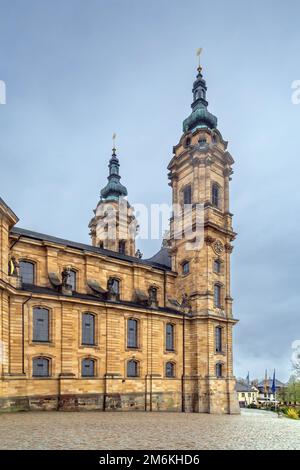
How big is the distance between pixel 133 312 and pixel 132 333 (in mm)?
1981

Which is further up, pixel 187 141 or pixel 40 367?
pixel 187 141

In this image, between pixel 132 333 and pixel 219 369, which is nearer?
pixel 132 333

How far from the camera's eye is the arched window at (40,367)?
92.1 feet

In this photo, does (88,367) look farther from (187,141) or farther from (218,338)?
(187,141)

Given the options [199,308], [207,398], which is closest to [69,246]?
[199,308]

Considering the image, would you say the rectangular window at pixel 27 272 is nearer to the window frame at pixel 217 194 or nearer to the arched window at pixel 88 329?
the arched window at pixel 88 329

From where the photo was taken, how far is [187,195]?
44.1m

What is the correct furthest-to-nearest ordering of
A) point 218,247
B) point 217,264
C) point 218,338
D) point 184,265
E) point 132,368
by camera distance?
point 184,265, point 217,264, point 218,247, point 218,338, point 132,368

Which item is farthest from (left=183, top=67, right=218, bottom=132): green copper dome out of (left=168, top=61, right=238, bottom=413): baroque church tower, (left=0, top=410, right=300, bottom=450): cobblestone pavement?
(left=0, top=410, right=300, bottom=450): cobblestone pavement

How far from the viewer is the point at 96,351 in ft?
103

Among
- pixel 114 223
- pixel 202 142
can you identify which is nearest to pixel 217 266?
pixel 202 142

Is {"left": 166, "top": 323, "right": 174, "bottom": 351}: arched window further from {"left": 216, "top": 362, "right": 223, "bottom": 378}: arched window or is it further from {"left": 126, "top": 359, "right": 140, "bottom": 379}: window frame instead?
{"left": 216, "top": 362, "right": 223, "bottom": 378}: arched window

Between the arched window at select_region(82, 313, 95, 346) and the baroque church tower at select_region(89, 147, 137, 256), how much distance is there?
22.2 m

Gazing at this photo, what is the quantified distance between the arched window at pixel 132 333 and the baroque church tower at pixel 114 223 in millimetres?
19877
